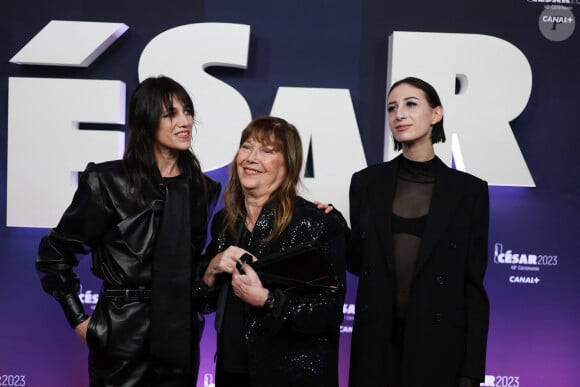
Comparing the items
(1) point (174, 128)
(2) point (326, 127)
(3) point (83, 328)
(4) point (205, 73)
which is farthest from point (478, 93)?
(3) point (83, 328)

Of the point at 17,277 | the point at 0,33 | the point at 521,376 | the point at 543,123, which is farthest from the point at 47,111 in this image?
the point at 521,376

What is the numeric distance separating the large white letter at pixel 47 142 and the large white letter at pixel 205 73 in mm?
342

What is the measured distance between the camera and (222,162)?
3654 mm

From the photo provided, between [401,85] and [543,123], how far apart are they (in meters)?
1.69

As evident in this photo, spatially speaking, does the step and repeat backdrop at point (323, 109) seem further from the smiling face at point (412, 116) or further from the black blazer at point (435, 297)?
the black blazer at point (435, 297)

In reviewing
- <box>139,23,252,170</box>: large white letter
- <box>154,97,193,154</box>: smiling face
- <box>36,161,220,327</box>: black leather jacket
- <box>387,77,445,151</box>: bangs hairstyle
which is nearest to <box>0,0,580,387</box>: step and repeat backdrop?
<box>139,23,252,170</box>: large white letter

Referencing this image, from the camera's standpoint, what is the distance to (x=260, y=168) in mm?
2076

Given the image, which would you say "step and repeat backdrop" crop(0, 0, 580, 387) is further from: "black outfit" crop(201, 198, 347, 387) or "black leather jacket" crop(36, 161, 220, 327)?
"black outfit" crop(201, 198, 347, 387)

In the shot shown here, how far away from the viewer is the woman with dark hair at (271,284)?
1.94m

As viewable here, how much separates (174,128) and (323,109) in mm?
1533

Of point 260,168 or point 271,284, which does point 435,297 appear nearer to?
point 271,284

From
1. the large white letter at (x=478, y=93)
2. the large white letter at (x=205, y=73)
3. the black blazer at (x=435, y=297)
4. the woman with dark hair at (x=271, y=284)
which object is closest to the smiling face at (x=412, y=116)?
the black blazer at (x=435, y=297)

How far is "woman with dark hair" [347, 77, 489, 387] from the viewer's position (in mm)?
2309

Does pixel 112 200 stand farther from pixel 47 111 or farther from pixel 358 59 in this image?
pixel 358 59
